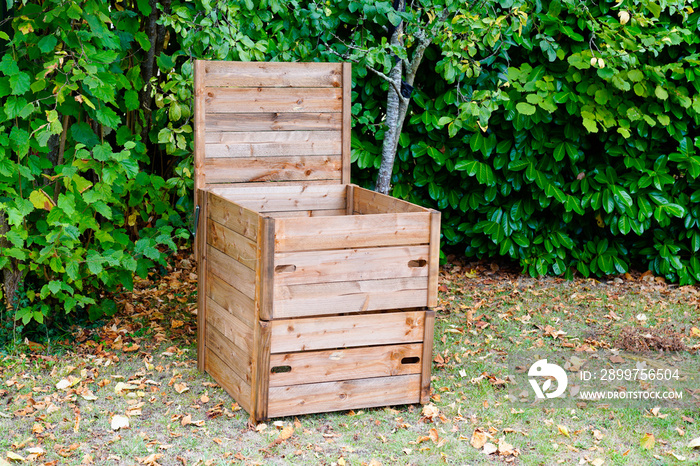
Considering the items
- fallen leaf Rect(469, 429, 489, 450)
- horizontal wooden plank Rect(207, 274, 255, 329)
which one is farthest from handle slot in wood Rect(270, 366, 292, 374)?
fallen leaf Rect(469, 429, 489, 450)

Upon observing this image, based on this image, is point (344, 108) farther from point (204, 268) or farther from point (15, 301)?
point (15, 301)

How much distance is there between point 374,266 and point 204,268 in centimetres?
94

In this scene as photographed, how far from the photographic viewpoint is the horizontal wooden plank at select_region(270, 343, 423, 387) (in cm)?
332

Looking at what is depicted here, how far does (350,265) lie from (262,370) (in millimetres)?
565

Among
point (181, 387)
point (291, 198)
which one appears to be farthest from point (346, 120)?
point (181, 387)

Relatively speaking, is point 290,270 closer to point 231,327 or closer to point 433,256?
point 231,327

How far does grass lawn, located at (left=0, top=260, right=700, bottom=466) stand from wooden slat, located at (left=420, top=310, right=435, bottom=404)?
0.06m

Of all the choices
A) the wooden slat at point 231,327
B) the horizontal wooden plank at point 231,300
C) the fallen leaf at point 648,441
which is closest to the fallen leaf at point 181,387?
the wooden slat at point 231,327

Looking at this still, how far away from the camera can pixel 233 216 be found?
3441mm

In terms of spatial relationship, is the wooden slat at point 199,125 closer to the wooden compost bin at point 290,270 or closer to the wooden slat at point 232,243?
the wooden compost bin at point 290,270

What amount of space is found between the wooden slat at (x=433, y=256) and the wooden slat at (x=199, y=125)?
118 centimetres

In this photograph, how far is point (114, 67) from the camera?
4.01 metres

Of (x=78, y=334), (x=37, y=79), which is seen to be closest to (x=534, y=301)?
(x=78, y=334)

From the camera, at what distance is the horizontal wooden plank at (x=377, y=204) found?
11.8 ft
